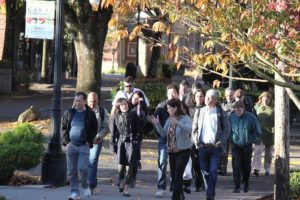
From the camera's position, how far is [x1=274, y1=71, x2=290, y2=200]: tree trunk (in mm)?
11539

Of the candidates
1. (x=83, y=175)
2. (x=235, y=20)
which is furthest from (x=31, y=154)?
(x=235, y=20)

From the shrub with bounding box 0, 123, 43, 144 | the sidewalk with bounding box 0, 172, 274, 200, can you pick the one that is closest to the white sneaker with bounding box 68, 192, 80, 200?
the sidewalk with bounding box 0, 172, 274, 200

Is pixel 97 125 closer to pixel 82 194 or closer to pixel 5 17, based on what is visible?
pixel 82 194

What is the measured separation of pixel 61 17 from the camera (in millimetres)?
12898

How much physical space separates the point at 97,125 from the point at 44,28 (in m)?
2.42

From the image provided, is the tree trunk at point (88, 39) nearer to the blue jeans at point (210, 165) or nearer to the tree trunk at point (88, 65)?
the tree trunk at point (88, 65)

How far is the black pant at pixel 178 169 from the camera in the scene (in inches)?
430

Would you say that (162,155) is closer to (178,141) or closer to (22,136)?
(178,141)

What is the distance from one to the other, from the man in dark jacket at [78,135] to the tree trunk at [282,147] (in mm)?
2920

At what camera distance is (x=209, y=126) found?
37.6 feet

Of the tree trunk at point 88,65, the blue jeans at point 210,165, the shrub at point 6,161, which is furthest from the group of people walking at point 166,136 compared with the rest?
the tree trunk at point 88,65

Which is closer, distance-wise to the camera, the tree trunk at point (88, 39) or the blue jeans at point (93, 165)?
the blue jeans at point (93, 165)

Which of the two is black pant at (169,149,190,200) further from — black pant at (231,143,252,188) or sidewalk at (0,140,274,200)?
black pant at (231,143,252,188)

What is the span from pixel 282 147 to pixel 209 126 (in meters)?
1.25
